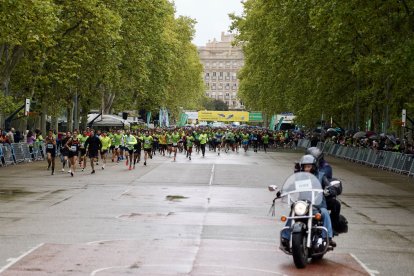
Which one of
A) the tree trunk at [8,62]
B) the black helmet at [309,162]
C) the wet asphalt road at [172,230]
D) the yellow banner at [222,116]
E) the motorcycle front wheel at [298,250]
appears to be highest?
the tree trunk at [8,62]

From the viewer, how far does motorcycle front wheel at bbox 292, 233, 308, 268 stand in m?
10.6

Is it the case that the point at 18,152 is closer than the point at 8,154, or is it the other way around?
the point at 8,154

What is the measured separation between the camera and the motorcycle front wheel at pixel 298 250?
1060 cm

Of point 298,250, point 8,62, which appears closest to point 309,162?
point 298,250

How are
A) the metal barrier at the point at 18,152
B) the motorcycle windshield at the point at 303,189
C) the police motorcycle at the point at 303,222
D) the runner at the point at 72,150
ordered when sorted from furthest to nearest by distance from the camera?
1. the metal barrier at the point at 18,152
2. the runner at the point at 72,150
3. the motorcycle windshield at the point at 303,189
4. the police motorcycle at the point at 303,222

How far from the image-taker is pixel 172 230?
14562 millimetres

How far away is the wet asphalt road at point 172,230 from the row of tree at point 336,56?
26.3 feet

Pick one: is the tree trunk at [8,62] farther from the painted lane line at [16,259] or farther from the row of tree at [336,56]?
the painted lane line at [16,259]

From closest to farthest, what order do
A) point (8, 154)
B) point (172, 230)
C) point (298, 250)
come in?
point (298, 250)
point (172, 230)
point (8, 154)

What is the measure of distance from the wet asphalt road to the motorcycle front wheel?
17 cm

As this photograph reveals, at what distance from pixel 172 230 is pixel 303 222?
13.1 feet

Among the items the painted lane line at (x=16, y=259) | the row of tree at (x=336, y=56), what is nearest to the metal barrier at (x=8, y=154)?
the row of tree at (x=336, y=56)

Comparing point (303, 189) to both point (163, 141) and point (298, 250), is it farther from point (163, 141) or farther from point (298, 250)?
point (163, 141)

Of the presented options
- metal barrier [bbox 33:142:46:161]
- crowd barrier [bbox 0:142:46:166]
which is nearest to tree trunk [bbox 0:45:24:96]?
crowd barrier [bbox 0:142:46:166]
